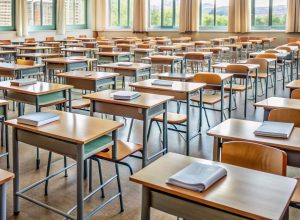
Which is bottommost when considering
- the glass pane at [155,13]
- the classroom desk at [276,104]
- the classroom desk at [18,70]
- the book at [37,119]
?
the book at [37,119]

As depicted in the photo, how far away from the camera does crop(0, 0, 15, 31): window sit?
12000 mm

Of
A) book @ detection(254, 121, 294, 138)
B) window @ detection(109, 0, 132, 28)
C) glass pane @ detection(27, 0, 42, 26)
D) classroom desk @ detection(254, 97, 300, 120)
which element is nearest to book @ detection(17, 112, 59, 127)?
book @ detection(254, 121, 294, 138)

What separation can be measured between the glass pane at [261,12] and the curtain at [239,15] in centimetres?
40

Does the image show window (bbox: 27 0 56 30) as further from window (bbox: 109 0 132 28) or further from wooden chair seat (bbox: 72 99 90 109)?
wooden chair seat (bbox: 72 99 90 109)

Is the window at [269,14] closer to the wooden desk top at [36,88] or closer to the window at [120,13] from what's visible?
the window at [120,13]

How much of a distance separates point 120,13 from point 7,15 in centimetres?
515

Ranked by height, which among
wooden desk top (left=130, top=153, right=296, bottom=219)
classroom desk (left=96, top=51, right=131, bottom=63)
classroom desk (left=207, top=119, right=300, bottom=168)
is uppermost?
classroom desk (left=96, top=51, right=131, bottom=63)

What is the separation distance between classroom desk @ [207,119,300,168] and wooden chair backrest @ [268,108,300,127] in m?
0.18

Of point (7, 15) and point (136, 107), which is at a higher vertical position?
point (7, 15)

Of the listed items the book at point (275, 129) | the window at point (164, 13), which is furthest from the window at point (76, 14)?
the book at point (275, 129)

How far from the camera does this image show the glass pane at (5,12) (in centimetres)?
1198

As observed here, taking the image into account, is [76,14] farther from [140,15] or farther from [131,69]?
[131,69]

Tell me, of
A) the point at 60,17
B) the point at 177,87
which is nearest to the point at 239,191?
the point at 177,87

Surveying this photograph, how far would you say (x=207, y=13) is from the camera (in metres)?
14.0
